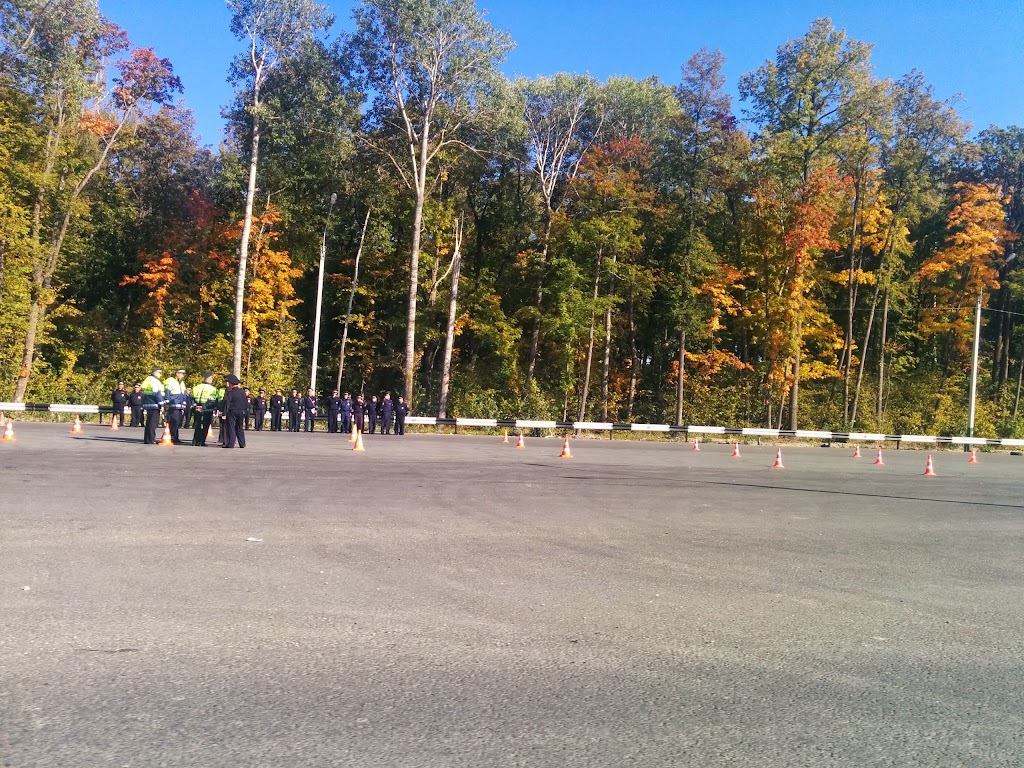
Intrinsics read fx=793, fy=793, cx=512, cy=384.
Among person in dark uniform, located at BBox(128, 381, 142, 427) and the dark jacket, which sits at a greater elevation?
the dark jacket

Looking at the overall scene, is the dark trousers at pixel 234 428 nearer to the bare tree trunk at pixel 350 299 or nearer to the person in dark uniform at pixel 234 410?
the person in dark uniform at pixel 234 410

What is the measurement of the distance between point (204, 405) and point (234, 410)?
0.93 meters

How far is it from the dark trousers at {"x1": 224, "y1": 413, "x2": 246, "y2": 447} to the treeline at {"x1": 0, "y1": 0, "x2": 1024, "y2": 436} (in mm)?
17797

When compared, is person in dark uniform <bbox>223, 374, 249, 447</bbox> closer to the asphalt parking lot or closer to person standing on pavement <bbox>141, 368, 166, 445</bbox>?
person standing on pavement <bbox>141, 368, 166, 445</bbox>

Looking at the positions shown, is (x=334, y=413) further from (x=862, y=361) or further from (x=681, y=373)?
(x=862, y=361)

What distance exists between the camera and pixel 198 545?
28.0ft

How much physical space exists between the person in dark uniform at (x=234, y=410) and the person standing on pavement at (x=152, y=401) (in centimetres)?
164

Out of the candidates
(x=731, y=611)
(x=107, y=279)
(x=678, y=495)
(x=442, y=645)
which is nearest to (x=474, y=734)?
(x=442, y=645)

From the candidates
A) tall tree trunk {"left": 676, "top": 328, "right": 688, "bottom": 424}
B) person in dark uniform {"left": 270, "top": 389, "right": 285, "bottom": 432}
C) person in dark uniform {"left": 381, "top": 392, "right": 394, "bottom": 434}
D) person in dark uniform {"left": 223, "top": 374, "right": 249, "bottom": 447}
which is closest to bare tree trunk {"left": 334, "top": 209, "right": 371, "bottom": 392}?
person in dark uniform {"left": 270, "top": 389, "right": 285, "bottom": 432}

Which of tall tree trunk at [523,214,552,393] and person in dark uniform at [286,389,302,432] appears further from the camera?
tall tree trunk at [523,214,552,393]

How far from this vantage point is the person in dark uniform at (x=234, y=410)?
19.8 metres

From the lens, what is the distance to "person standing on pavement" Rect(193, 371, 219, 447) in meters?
20.2

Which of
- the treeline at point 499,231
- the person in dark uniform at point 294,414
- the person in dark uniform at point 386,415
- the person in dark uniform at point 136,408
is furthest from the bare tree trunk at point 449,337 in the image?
the person in dark uniform at point 136,408

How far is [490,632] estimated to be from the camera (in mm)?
5898
